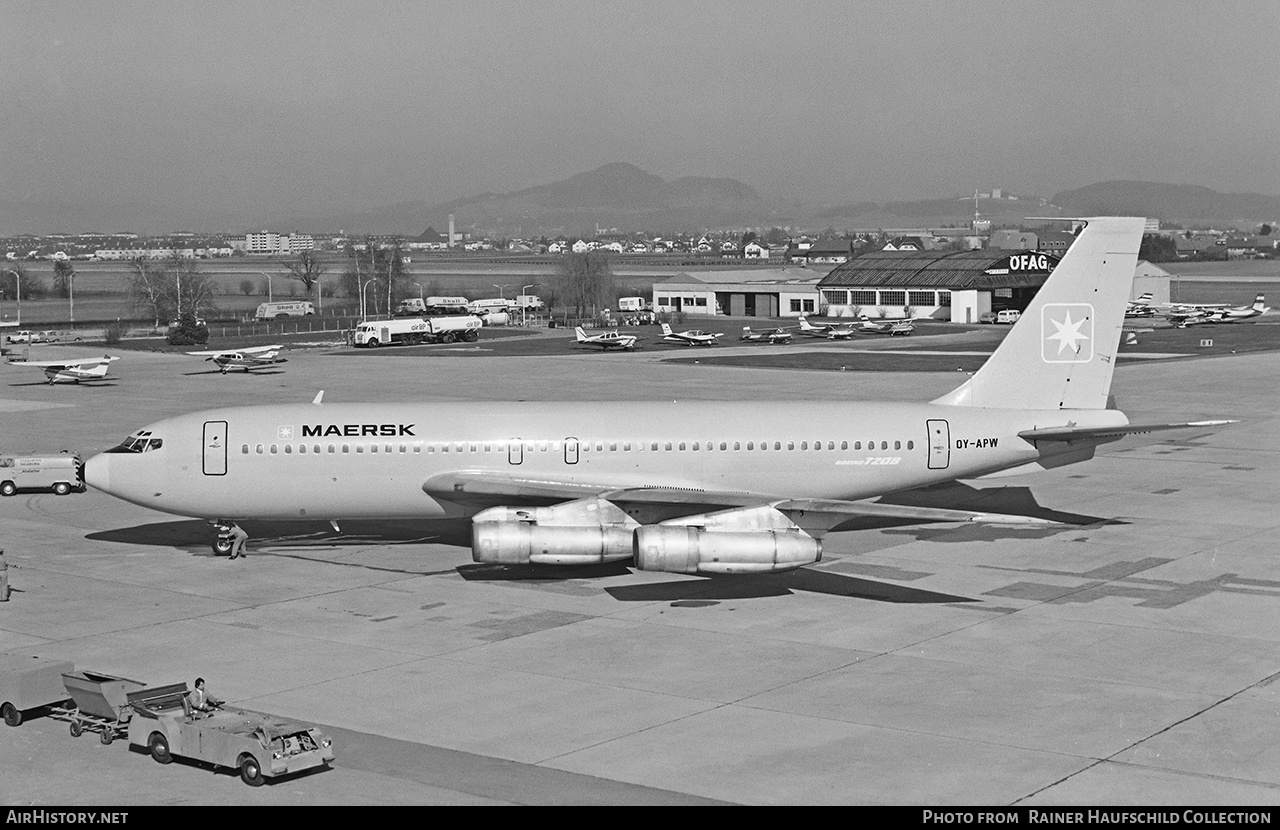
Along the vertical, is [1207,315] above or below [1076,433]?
above

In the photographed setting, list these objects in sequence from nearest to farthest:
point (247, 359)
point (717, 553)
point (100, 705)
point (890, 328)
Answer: point (100, 705) < point (717, 553) < point (247, 359) < point (890, 328)

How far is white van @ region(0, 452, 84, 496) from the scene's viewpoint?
52.3m

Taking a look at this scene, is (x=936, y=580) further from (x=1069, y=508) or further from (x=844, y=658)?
(x=1069, y=508)

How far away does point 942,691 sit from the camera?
2752cm

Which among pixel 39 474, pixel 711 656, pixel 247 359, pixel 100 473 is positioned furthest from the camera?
pixel 247 359

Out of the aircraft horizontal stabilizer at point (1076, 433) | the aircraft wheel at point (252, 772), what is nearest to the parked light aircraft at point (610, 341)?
the aircraft horizontal stabilizer at point (1076, 433)

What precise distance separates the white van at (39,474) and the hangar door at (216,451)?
50.6ft

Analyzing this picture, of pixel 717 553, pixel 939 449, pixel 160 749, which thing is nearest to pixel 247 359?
pixel 939 449

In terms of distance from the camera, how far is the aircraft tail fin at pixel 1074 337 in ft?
138

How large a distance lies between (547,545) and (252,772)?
1359 cm

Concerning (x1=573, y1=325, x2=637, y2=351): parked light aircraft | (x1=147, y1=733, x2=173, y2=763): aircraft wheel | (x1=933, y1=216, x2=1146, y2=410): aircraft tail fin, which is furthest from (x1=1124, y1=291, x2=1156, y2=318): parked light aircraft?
(x1=147, y1=733, x2=173, y2=763): aircraft wheel

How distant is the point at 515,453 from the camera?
39969 millimetres

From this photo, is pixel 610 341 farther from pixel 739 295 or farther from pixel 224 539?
pixel 224 539
